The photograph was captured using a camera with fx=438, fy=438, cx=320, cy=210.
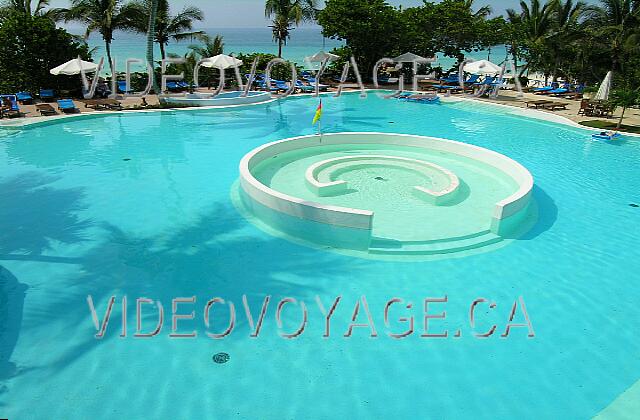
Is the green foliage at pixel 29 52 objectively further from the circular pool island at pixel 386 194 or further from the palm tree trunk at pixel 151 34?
the circular pool island at pixel 386 194

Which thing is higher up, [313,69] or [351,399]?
[313,69]

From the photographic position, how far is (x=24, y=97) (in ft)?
74.9

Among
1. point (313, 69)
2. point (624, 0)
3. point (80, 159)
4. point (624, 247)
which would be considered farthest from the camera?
point (313, 69)

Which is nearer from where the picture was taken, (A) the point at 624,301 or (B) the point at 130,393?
(B) the point at 130,393

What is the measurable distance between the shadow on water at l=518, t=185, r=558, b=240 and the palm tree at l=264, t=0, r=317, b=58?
26.7m

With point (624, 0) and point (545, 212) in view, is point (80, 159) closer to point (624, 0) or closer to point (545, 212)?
point (545, 212)

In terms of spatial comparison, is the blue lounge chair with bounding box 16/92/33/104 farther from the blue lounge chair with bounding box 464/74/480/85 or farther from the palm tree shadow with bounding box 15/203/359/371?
the blue lounge chair with bounding box 464/74/480/85

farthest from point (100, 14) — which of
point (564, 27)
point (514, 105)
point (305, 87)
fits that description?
point (564, 27)

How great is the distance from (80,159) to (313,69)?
23342 mm

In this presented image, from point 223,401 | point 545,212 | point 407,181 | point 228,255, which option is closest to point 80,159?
point 228,255

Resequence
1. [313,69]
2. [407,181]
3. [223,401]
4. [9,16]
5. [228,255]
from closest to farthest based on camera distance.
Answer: [223,401] < [228,255] < [407,181] < [9,16] < [313,69]

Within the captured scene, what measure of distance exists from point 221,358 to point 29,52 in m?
24.4

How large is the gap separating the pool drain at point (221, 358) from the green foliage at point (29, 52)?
79.2 ft

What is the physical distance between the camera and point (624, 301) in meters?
7.95
